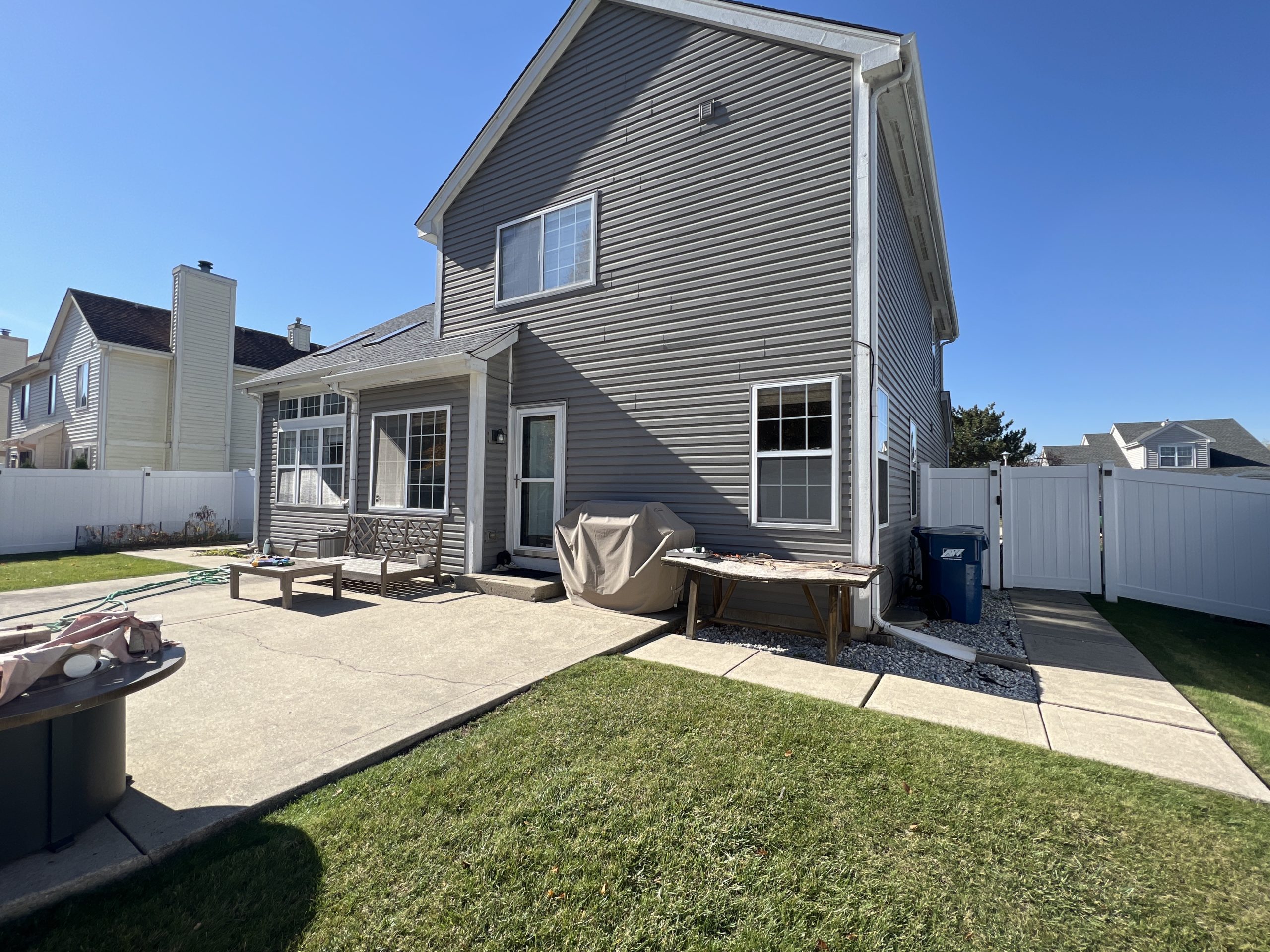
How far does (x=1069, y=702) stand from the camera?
4078mm

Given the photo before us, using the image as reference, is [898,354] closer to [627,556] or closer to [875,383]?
[875,383]

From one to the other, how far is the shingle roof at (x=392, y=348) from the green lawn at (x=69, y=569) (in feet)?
12.8

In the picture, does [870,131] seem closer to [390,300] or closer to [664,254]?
[664,254]

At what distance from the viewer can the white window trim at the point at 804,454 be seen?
19.0 ft

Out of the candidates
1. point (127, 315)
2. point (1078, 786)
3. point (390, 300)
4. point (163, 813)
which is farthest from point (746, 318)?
point (127, 315)

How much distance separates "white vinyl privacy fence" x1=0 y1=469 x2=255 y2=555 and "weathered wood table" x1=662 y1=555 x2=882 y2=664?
1026cm

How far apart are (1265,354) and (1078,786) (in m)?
39.8

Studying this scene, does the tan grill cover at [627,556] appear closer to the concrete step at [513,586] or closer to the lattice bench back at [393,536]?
the concrete step at [513,586]

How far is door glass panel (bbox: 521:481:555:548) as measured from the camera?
806 cm

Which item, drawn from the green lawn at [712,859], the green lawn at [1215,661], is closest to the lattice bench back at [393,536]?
the green lawn at [712,859]

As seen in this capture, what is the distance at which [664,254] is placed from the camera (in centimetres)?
720

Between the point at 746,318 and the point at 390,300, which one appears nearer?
the point at 746,318

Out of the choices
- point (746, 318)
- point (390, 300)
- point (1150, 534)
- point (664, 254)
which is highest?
point (390, 300)

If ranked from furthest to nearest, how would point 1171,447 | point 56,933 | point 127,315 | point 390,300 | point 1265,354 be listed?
point 1171,447 → point 1265,354 → point 127,315 → point 390,300 → point 56,933
